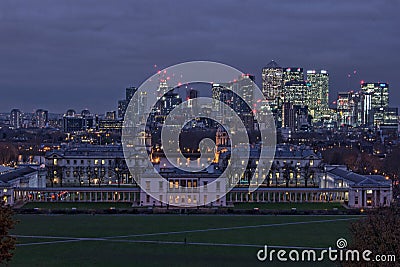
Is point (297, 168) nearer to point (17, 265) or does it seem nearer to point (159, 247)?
point (159, 247)

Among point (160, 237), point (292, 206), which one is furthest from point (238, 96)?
point (160, 237)

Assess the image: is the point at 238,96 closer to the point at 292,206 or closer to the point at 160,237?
the point at 292,206

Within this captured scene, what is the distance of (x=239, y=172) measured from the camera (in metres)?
49.2

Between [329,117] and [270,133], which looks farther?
[329,117]

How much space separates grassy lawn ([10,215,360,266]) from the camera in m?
23.6

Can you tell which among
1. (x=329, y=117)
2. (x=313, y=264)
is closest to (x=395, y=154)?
(x=313, y=264)

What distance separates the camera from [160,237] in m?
27.9

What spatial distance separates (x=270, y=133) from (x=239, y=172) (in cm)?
4637

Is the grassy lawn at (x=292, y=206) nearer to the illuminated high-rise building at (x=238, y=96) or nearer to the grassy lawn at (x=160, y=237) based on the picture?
the grassy lawn at (x=160, y=237)

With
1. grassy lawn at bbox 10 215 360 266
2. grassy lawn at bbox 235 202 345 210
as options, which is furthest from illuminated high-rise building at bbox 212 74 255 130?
grassy lawn at bbox 10 215 360 266

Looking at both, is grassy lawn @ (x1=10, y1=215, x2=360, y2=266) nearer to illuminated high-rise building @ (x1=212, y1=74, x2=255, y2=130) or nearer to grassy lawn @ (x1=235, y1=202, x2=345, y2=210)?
grassy lawn @ (x1=235, y1=202, x2=345, y2=210)

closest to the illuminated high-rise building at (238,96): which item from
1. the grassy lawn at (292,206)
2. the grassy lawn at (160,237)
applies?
the grassy lawn at (292,206)

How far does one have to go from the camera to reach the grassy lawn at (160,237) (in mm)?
23578

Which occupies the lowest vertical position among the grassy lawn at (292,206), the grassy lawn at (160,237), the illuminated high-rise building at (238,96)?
the grassy lawn at (160,237)
